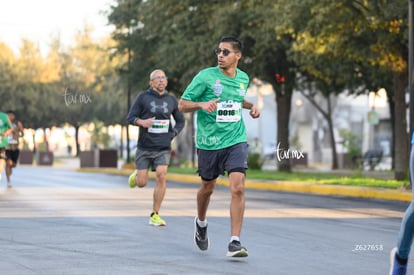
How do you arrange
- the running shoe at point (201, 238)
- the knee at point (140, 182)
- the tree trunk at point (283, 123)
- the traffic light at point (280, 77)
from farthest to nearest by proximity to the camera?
1. the tree trunk at point (283, 123)
2. the traffic light at point (280, 77)
3. the knee at point (140, 182)
4. the running shoe at point (201, 238)

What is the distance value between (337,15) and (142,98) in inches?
474

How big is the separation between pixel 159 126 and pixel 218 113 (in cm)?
415

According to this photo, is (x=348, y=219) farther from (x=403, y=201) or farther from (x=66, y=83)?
(x=66, y=83)

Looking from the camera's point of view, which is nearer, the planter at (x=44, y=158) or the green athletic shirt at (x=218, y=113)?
the green athletic shirt at (x=218, y=113)

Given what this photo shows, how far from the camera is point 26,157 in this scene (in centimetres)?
6244

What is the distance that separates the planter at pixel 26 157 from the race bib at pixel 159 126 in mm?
49319

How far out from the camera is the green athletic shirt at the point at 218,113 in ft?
31.7

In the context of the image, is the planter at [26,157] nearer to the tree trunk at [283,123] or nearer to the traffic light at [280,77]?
the tree trunk at [283,123]

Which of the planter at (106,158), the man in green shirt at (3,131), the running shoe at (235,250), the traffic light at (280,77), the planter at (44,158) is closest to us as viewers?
the running shoe at (235,250)

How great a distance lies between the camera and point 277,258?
379 inches

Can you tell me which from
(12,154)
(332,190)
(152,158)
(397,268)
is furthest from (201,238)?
(12,154)

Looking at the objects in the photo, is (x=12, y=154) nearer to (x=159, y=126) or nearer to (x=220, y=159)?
(x=159, y=126)

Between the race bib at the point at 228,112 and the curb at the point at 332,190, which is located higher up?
the race bib at the point at 228,112

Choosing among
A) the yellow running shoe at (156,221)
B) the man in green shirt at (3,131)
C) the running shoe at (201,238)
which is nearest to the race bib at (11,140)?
the man in green shirt at (3,131)
